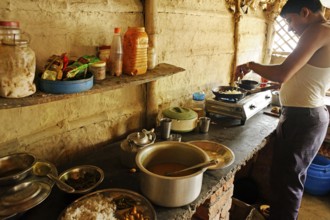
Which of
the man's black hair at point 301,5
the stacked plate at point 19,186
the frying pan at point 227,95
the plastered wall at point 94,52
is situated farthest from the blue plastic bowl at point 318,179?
the stacked plate at point 19,186

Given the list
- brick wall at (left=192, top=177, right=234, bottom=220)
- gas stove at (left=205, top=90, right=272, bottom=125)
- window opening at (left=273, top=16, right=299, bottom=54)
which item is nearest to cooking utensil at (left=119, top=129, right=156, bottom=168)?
brick wall at (left=192, top=177, right=234, bottom=220)

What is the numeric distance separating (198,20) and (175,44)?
37cm

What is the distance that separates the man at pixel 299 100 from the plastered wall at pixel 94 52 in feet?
1.84

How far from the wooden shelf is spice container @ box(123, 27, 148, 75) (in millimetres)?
51

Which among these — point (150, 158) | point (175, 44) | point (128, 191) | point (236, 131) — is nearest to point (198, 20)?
point (175, 44)

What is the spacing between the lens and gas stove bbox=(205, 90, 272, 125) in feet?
6.72

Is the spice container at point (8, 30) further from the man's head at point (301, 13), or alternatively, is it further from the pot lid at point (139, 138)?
the man's head at point (301, 13)

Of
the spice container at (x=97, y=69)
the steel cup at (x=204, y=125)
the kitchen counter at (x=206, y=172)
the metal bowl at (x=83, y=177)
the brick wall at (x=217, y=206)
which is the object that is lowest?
the brick wall at (x=217, y=206)

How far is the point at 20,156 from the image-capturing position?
114 cm

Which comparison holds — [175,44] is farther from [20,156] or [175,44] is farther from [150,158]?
[20,156]

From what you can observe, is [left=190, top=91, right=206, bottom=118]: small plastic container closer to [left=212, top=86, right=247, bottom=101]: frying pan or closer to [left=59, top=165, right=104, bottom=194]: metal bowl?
[left=212, top=86, right=247, bottom=101]: frying pan

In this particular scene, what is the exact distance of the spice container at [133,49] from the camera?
1.41 meters

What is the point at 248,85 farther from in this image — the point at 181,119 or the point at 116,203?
the point at 116,203

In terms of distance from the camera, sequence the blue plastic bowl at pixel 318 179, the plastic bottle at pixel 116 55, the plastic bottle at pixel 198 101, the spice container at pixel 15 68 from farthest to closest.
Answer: the blue plastic bowl at pixel 318 179
the plastic bottle at pixel 198 101
the plastic bottle at pixel 116 55
the spice container at pixel 15 68
